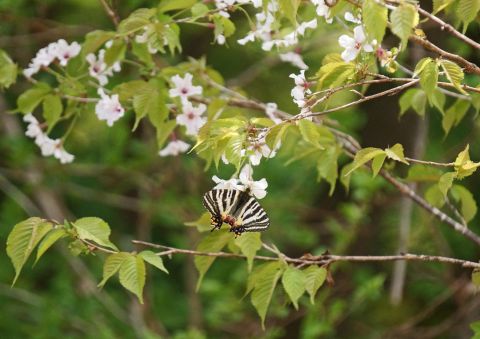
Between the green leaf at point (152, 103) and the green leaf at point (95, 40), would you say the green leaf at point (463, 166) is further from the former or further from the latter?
the green leaf at point (95, 40)

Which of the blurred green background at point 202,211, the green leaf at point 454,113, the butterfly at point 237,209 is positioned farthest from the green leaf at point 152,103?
the blurred green background at point 202,211

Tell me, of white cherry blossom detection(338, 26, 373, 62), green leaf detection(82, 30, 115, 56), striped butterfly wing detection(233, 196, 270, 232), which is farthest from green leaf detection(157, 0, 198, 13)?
striped butterfly wing detection(233, 196, 270, 232)

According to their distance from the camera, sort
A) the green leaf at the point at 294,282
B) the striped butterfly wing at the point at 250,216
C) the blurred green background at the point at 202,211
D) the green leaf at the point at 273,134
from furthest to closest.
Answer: the blurred green background at the point at 202,211, the green leaf at the point at 294,282, the striped butterfly wing at the point at 250,216, the green leaf at the point at 273,134

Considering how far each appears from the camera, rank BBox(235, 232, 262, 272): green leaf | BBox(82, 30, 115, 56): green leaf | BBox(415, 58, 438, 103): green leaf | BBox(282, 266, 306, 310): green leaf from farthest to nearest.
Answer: BBox(82, 30, 115, 56): green leaf → BBox(235, 232, 262, 272): green leaf → BBox(282, 266, 306, 310): green leaf → BBox(415, 58, 438, 103): green leaf

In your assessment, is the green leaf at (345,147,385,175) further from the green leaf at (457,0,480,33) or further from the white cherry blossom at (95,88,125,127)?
the white cherry blossom at (95,88,125,127)

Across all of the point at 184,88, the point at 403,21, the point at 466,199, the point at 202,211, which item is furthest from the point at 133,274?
the point at 202,211

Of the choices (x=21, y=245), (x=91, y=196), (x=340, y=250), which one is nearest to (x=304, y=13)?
(x=21, y=245)

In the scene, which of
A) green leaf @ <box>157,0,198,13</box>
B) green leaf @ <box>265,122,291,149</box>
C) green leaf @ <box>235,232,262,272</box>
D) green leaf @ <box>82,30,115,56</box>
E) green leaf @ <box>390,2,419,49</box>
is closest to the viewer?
green leaf @ <box>390,2,419,49</box>
